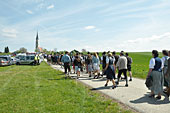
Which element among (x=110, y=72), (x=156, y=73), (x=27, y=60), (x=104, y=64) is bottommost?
(x=110, y=72)

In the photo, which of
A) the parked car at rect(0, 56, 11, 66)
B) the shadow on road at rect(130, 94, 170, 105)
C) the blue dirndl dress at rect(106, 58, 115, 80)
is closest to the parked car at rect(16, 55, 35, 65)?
the parked car at rect(0, 56, 11, 66)

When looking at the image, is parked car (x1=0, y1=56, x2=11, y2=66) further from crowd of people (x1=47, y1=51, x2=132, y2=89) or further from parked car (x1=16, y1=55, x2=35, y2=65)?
crowd of people (x1=47, y1=51, x2=132, y2=89)

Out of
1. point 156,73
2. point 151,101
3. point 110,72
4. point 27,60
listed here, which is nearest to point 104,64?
point 110,72

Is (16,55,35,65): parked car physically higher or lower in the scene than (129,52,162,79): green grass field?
higher

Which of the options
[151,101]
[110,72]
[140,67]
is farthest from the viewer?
[140,67]

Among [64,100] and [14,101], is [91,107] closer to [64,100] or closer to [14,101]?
[64,100]

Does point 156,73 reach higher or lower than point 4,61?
lower

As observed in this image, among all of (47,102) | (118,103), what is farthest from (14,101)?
(118,103)

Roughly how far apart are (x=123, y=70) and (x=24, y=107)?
5534 mm

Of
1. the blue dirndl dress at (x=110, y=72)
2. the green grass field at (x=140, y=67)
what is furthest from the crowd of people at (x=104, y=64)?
the green grass field at (x=140, y=67)

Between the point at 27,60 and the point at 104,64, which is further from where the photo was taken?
the point at 27,60

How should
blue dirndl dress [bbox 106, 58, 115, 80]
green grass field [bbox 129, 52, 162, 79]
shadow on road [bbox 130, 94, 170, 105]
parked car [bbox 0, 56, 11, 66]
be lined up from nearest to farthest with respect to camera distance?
1. shadow on road [bbox 130, 94, 170, 105]
2. blue dirndl dress [bbox 106, 58, 115, 80]
3. green grass field [bbox 129, 52, 162, 79]
4. parked car [bbox 0, 56, 11, 66]

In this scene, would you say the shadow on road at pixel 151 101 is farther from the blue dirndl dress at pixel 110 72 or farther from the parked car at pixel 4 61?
the parked car at pixel 4 61

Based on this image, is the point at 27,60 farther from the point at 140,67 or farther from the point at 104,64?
the point at 104,64
